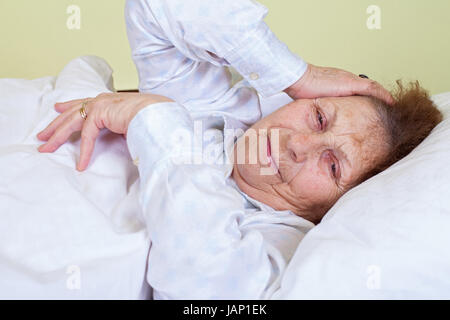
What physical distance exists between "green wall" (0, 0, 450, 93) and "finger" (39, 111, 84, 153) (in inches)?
47.8

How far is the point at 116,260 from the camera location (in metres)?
0.69

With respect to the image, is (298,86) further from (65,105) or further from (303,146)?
(65,105)

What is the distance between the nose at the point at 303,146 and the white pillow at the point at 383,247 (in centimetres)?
14

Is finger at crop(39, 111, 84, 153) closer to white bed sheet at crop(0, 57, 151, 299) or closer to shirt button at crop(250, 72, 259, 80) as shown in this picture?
white bed sheet at crop(0, 57, 151, 299)

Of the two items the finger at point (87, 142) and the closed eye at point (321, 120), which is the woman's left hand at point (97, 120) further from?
the closed eye at point (321, 120)

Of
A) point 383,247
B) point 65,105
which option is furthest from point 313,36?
point 383,247

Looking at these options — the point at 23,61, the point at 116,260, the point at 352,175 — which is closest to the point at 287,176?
the point at 352,175

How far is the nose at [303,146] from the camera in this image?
884 millimetres

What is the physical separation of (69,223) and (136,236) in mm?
105

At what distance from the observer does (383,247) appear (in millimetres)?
662
